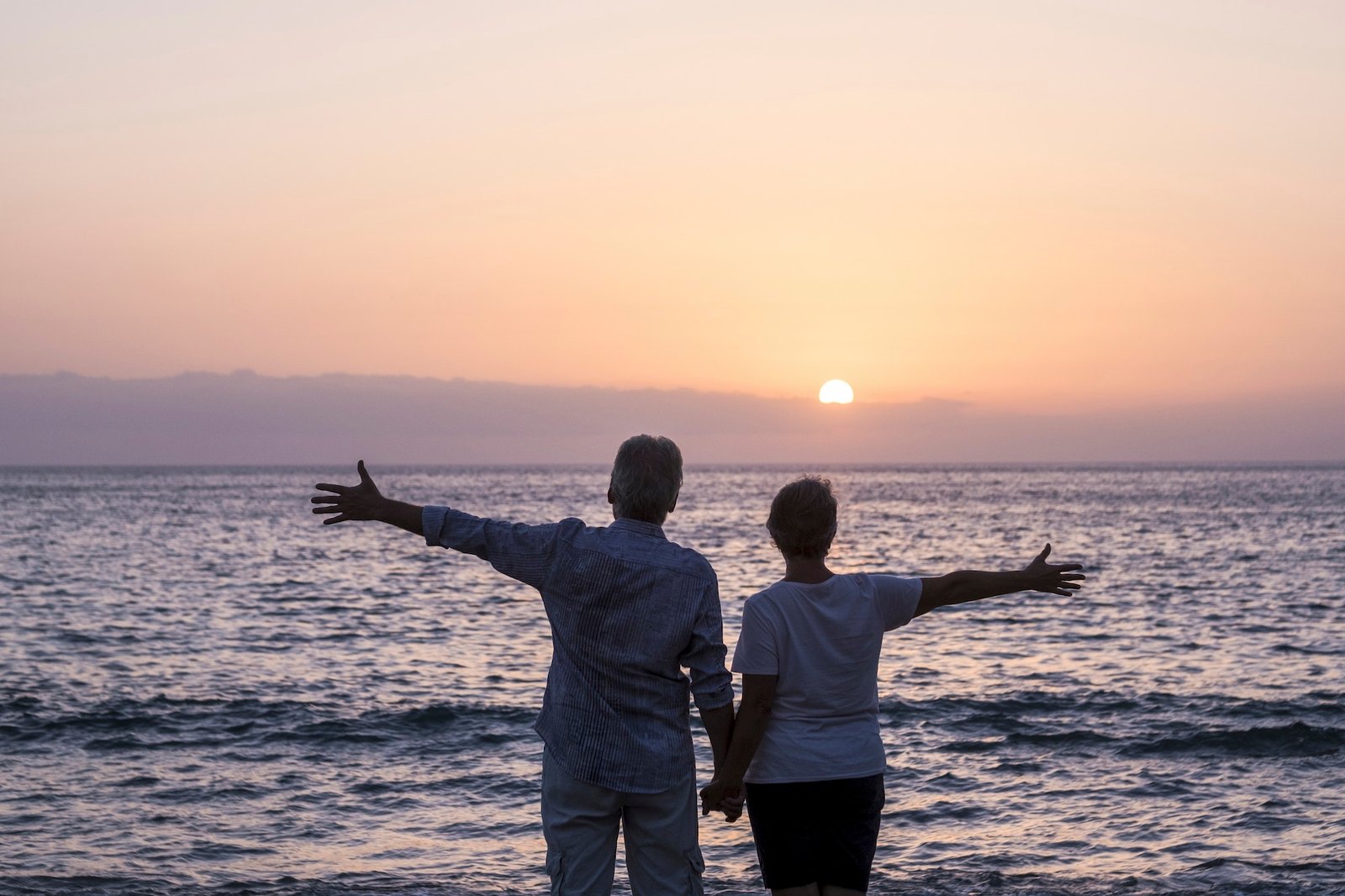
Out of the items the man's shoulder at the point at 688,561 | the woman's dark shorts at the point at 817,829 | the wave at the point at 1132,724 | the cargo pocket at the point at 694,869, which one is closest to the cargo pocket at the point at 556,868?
the cargo pocket at the point at 694,869

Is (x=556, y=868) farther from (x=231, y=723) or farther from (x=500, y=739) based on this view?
(x=231, y=723)

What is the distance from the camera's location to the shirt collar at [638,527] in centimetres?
405

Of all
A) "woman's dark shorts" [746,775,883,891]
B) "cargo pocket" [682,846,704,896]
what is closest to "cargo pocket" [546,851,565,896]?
"cargo pocket" [682,846,704,896]

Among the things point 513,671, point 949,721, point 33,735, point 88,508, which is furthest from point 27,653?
point 88,508

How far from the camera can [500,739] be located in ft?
42.7

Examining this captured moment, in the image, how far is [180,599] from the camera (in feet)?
89.0

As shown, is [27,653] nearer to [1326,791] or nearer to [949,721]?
[949,721]

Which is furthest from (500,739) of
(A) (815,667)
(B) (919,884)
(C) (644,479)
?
(C) (644,479)

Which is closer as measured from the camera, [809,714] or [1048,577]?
[809,714]

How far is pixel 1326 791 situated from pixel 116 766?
11567 millimetres

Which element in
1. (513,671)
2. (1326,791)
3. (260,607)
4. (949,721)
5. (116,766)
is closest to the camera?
(1326,791)

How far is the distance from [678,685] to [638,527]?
580 mm

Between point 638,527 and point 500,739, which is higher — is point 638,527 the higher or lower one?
the higher one

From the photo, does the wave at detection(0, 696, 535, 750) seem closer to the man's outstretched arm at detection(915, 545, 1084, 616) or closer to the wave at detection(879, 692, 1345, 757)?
the wave at detection(879, 692, 1345, 757)
